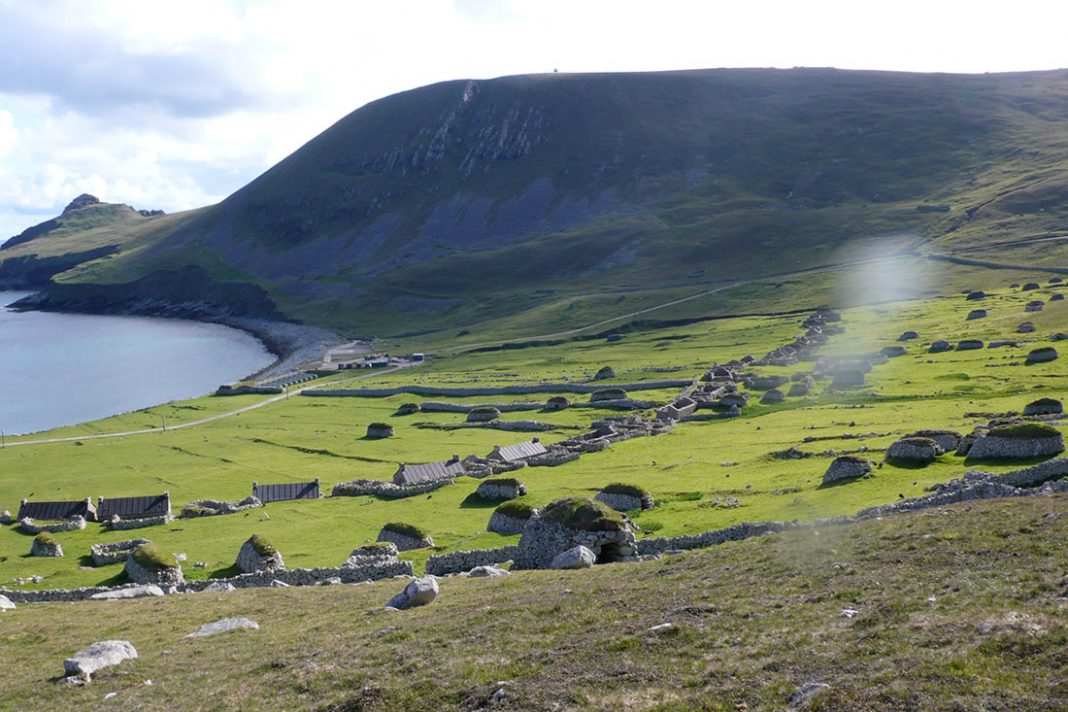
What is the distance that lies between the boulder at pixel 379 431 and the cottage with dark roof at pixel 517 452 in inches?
818

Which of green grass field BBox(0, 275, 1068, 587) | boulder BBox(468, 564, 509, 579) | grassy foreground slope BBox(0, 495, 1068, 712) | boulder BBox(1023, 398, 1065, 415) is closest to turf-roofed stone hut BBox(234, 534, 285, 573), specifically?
green grass field BBox(0, 275, 1068, 587)

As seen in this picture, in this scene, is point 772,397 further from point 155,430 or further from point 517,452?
point 155,430

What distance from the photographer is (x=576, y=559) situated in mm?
31797

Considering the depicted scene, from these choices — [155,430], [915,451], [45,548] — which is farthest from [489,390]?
[915,451]

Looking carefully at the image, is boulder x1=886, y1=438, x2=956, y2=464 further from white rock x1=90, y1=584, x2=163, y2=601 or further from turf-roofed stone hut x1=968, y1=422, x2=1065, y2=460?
white rock x1=90, y1=584, x2=163, y2=601

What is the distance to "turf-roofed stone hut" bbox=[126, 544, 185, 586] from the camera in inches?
1652

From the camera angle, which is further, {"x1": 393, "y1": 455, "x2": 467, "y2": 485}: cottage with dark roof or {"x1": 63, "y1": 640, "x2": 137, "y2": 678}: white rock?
{"x1": 393, "y1": 455, "x2": 467, "y2": 485}: cottage with dark roof

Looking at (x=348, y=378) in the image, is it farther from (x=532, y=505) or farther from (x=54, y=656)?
(x=54, y=656)

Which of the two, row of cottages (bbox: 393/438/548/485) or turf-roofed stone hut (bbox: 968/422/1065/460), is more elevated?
turf-roofed stone hut (bbox: 968/422/1065/460)

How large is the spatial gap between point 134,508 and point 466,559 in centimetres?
3220

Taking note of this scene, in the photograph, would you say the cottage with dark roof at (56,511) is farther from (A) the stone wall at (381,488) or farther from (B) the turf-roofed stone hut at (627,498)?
(B) the turf-roofed stone hut at (627,498)

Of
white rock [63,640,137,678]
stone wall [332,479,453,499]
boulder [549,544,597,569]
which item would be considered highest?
white rock [63,640,137,678]

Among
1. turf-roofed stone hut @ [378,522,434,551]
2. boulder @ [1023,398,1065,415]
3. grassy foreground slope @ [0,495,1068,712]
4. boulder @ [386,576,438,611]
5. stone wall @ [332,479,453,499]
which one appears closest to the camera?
grassy foreground slope @ [0,495,1068,712]

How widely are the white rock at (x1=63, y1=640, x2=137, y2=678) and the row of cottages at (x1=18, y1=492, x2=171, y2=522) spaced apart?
120 feet
